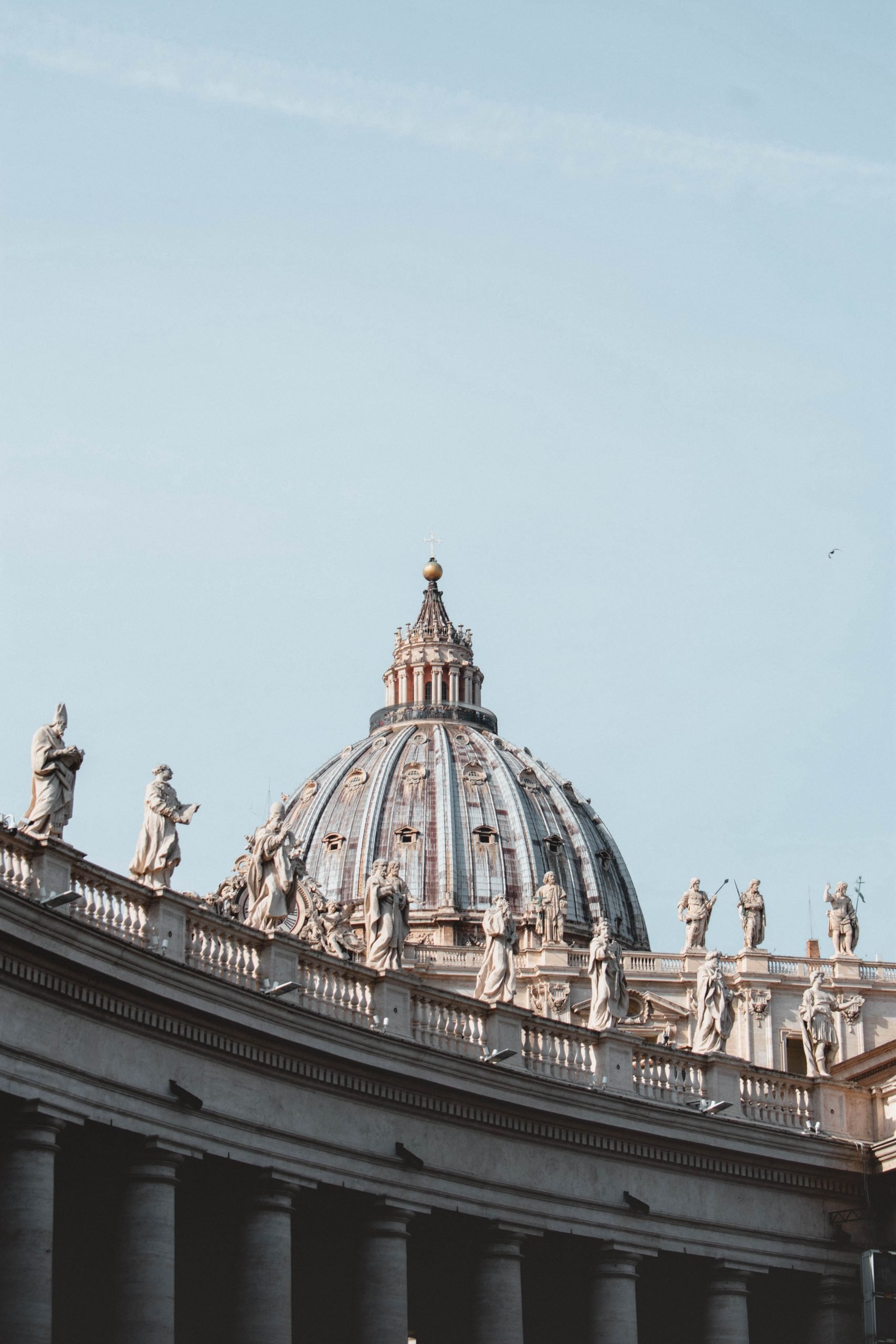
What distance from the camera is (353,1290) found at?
3800 cm

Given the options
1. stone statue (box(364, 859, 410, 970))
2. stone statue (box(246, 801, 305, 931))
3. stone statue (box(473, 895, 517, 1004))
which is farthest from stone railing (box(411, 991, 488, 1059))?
stone statue (box(246, 801, 305, 931))

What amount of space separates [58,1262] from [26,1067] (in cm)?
715

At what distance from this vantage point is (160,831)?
36.8 meters

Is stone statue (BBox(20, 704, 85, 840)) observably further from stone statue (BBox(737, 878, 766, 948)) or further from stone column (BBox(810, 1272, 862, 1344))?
stone statue (BBox(737, 878, 766, 948))

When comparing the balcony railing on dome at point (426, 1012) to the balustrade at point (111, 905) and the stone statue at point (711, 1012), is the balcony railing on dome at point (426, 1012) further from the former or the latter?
the stone statue at point (711, 1012)

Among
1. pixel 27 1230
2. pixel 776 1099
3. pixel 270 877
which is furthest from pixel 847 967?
pixel 27 1230

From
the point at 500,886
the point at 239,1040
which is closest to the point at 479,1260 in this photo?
the point at 239,1040

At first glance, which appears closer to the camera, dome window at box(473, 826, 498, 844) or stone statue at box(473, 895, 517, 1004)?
stone statue at box(473, 895, 517, 1004)

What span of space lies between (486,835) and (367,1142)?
149 meters

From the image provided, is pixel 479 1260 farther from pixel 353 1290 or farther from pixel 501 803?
pixel 501 803

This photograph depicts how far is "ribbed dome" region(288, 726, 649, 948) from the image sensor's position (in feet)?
603

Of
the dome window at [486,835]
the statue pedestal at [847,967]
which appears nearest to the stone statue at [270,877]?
the statue pedestal at [847,967]

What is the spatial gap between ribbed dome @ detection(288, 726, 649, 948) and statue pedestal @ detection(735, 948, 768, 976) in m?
64.5

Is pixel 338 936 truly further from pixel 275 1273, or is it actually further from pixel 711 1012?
pixel 275 1273
